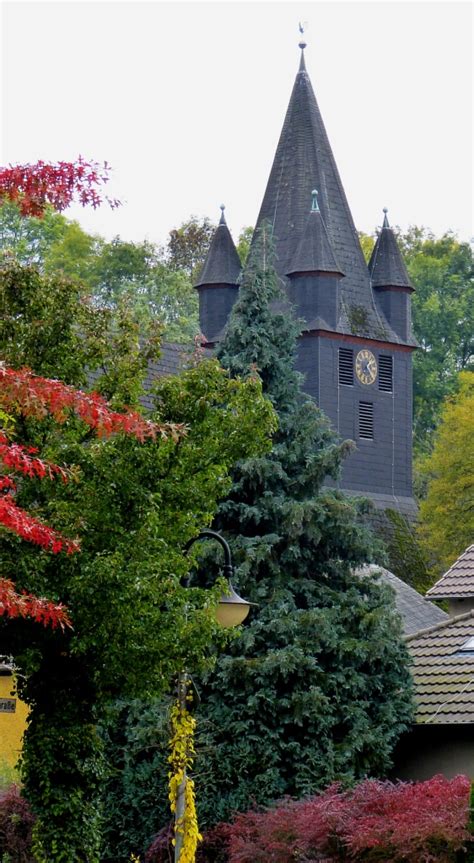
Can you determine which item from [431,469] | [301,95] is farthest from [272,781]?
[301,95]

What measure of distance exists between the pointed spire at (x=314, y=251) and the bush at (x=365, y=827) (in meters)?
31.6

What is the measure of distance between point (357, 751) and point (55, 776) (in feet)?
20.4

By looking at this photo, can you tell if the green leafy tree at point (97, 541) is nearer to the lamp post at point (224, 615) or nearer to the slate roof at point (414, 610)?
the lamp post at point (224, 615)

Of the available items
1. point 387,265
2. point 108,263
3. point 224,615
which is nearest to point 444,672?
point 224,615

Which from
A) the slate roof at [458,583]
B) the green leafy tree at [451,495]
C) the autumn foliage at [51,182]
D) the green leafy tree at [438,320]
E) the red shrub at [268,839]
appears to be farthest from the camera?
the green leafy tree at [438,320]

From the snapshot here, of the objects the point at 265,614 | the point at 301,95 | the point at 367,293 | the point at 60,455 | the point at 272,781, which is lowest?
the point at 272,781

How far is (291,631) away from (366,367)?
30.5m

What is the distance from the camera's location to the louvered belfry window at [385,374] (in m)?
54.6

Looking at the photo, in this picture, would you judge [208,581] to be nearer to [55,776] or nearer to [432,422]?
[55,776]

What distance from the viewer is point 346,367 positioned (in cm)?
5344

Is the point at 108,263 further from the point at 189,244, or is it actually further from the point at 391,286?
the point at 391,286

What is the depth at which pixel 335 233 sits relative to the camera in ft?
178

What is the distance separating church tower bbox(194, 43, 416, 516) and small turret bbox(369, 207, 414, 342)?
0.03 meters

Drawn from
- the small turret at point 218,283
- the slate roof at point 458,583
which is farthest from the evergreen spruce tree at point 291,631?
the small turret at point 218,283
